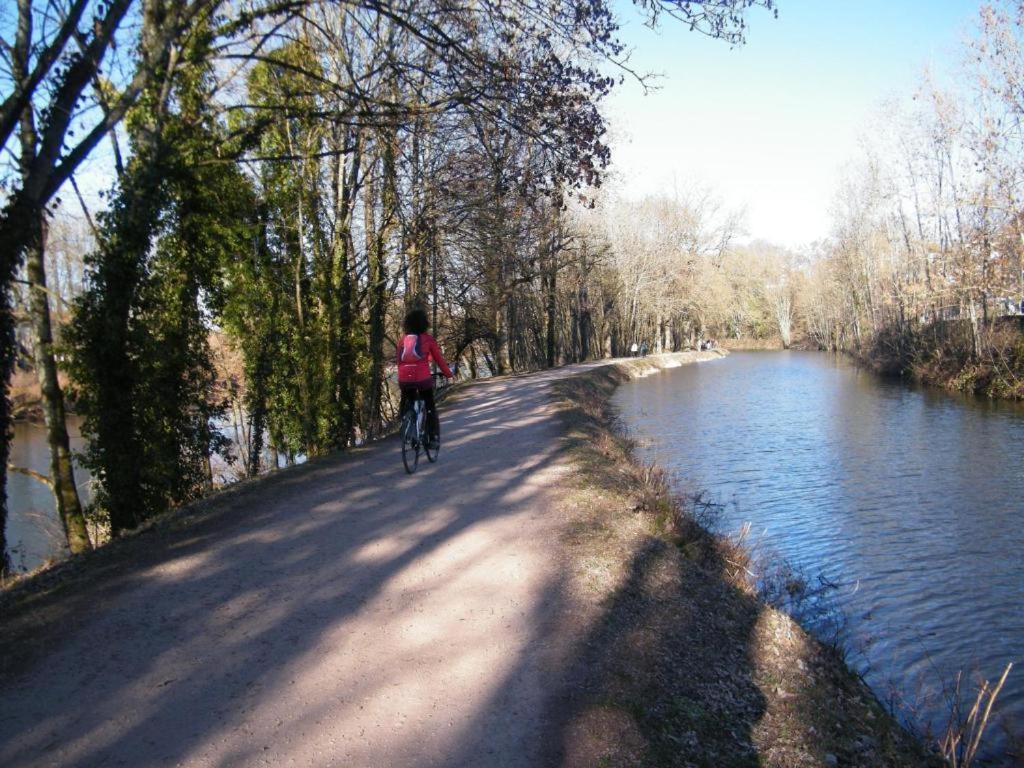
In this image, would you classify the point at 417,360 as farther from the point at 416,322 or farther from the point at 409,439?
the point at 409,439

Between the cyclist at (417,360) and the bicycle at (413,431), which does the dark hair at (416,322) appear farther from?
the bicycle at (413,431)

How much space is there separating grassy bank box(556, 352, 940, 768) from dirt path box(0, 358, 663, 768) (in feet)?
1.00

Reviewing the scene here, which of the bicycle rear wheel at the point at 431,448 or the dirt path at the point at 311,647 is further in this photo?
the bicycle rear wheel at the point at 431,448

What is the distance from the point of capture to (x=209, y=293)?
12.3 m

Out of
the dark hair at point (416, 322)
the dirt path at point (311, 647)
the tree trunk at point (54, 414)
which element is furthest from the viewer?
the tree trunk at point (54, 414)

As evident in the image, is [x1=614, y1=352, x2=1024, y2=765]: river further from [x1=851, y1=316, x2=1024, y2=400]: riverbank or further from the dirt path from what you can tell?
the dirt path

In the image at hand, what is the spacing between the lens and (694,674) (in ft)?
16.2

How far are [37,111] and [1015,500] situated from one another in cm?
1489

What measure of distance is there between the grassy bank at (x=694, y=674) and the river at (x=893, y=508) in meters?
1.32

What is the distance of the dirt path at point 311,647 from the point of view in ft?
12.4

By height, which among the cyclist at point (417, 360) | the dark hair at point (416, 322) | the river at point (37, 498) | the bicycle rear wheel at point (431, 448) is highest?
the dark hair at point (416, 322)

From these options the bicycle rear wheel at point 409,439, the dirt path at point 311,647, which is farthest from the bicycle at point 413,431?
the dirt path at point 311,647

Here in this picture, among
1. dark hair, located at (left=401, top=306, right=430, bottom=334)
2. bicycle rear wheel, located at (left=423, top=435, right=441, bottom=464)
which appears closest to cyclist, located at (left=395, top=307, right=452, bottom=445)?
dark hair, located at (left=401, top=306, right=430, bottom=334)

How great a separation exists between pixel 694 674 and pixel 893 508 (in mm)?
8862
